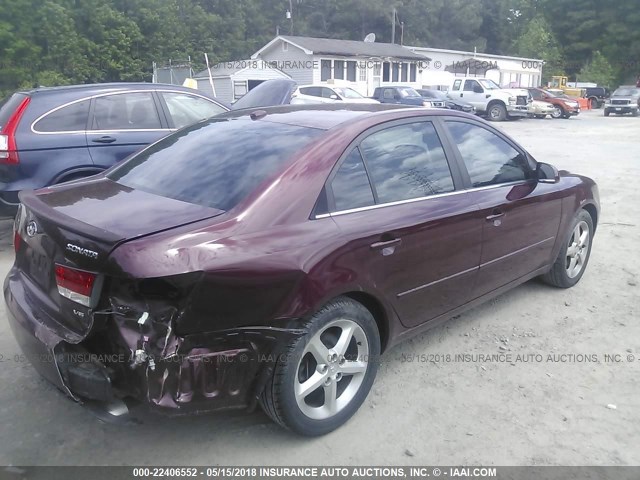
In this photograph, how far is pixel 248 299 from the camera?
97.2 inches

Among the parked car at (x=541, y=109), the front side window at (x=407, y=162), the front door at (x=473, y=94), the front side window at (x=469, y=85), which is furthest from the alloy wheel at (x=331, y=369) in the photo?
the parked car at (x=541, y=109)

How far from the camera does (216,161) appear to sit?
3070 mm

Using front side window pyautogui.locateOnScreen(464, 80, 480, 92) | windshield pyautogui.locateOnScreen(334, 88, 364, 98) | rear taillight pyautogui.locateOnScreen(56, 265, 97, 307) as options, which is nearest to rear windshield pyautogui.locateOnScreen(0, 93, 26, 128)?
rear taillight pyautogui.locateOnScreen(56, 265, 97, 307)

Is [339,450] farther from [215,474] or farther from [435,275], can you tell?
[435,275]

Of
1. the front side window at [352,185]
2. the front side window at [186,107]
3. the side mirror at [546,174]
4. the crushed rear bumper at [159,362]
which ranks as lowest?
the crushed rear bumper at [159,362]

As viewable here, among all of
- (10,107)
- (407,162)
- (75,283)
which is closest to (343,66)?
(10,107)

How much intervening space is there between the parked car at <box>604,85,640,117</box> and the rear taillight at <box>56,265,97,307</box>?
3539 centimetres

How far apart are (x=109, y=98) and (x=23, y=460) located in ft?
14.6

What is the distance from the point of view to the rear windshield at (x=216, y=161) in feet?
9.27

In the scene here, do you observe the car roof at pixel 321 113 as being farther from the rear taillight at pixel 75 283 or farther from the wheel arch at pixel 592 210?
the wheel arch at pixel 592 210

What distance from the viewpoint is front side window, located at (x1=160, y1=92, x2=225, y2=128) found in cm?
671

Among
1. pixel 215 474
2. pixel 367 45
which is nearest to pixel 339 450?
pixel 215 474

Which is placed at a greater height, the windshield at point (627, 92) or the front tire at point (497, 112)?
the windshield at point (627, 92)

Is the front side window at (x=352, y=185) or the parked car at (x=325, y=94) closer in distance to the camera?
the front side window at (x=352, y=185)
